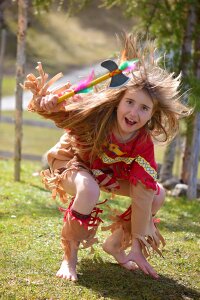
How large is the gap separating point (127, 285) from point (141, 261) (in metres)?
0.24

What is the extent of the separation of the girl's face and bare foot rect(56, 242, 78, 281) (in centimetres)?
84

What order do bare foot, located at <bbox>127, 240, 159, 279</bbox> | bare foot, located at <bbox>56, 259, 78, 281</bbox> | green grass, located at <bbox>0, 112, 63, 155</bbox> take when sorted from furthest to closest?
green grass, located at <bbox>0, 112, 63, 155</bbox>
bare foot, located at <bbox>127, 240, 159, 279</bbox>
bare foot, located at <bbox>56, 259, 78, 281</bbox>

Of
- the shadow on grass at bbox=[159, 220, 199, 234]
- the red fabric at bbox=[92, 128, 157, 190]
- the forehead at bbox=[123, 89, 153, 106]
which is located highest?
the forehead at bbox=[123, 89, 153, 106]

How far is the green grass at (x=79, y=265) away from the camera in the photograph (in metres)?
3.62

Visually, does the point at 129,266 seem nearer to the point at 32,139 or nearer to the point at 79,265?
the point at 79,265

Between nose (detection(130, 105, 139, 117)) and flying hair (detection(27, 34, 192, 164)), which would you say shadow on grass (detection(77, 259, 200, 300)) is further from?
nose (detection(130, 105, 139, 117))

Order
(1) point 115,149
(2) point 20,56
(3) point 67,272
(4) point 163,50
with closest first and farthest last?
(3) point 67,272 → (1) point 115,149 → (2) point 20,56 → (4) point 163,50

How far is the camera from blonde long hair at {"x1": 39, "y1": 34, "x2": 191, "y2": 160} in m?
3.99

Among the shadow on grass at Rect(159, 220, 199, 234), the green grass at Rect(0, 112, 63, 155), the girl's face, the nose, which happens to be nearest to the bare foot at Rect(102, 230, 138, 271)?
the girl's face

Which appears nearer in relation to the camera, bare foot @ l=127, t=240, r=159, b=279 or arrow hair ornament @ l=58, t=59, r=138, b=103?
arrow hair ornament @ l=58, t=59, r=138, b=103

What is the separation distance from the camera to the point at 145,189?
3.96 metres

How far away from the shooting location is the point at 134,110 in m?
3.91

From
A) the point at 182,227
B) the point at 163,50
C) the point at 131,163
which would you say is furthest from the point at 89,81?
the point at 163,50

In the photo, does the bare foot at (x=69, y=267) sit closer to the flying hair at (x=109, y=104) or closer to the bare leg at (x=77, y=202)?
the bare leg at (x=77, y=202)
